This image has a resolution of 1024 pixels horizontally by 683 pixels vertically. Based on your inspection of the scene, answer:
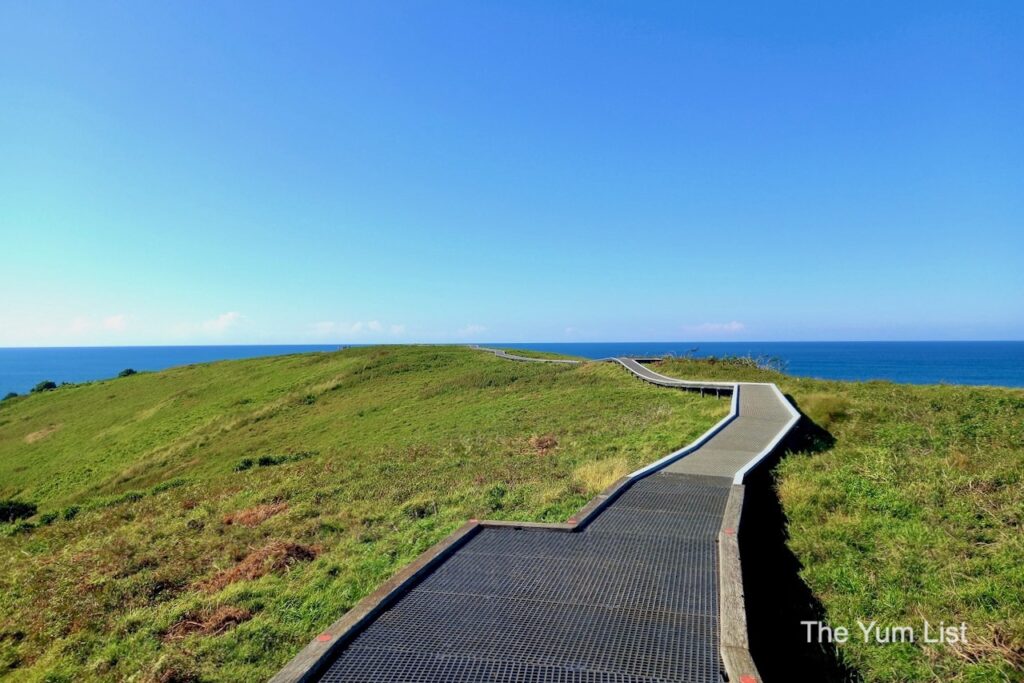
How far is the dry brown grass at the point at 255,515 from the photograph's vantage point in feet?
45.5

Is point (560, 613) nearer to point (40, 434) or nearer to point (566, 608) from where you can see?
point (566, 608)

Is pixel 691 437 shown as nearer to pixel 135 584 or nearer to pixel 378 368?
pixel 135 584

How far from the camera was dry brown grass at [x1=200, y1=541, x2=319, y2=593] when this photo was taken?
9.80 m

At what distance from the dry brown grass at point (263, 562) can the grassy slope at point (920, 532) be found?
342 inches

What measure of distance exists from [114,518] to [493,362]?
112 feet

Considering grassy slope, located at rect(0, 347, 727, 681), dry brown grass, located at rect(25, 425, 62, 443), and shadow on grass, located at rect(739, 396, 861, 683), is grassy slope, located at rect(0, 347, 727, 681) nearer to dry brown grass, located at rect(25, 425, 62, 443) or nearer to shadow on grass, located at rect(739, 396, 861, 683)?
dry brown grass, located at rect(25, 425, 62, 443)

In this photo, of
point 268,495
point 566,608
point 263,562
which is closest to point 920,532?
point 566,608

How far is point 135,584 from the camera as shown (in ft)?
32.8

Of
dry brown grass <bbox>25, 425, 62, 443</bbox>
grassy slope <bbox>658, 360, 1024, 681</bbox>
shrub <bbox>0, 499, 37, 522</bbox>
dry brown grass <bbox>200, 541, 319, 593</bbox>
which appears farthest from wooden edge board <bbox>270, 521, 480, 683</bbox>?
dry brown grass <bbox>25, 425, 62, 443</bbox>

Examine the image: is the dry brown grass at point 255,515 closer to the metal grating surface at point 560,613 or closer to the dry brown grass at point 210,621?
the dry brown grass at point 210,621

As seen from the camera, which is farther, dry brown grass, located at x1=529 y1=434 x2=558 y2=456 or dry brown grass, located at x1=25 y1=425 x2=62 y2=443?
dry brown grass, located at x1=25 y1=425 x2=62 y2=443

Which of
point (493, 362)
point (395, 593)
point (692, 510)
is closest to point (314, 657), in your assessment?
point (395, 593)

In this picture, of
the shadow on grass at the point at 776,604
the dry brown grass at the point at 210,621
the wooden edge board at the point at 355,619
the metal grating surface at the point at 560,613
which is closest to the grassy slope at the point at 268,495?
the dry brown grass at the point at 210,621

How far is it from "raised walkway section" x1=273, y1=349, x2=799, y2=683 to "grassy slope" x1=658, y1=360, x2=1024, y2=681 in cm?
161
